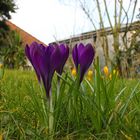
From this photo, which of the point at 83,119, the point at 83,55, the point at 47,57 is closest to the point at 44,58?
the point at 47,57

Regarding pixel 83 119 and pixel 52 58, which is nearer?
pixel 52 58

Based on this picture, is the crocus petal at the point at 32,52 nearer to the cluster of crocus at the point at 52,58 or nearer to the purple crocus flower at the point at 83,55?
the cluster of crocus at the point at 52,58

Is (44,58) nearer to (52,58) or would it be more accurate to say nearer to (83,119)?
(52,58)

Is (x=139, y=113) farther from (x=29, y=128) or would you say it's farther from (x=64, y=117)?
(x=29, y=128)

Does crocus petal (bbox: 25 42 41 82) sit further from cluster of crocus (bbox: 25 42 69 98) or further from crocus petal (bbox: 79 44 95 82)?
crocus petal (bbox: 79 44 95 82)

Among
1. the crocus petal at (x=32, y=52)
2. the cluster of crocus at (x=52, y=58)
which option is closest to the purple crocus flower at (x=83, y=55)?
the cluster of crocus at (x=52, y=58)

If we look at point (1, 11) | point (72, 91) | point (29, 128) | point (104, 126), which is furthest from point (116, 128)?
point (1, 11)
